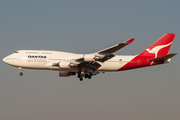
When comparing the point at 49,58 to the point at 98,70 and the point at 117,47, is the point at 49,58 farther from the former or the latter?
the point at 117,47

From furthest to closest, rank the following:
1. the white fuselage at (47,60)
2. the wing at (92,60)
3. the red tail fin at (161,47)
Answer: the red tail fin at (161,47) < the white fuselage at (47,60) < the wing at (92,60)

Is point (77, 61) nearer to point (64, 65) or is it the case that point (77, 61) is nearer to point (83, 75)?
point (64, 65)

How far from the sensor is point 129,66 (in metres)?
45.8

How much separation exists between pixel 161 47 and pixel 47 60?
18.2m

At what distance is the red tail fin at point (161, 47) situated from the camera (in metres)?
47.3

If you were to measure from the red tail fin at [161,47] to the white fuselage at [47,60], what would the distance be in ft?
11.4

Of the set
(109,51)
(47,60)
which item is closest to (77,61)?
(47,60)

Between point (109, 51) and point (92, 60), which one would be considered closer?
point (109, 51)

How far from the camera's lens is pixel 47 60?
1737 inches

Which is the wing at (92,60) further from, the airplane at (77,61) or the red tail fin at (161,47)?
the red tail fin at (161,47)

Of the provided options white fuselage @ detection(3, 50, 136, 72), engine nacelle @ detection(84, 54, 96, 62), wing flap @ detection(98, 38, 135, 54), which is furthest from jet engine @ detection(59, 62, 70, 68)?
wing flap @ detection(98, 38, 135, 54)

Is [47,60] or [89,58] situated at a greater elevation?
[47,60]

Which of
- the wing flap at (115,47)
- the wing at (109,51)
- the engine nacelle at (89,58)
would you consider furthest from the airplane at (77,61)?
the wing flap at (115,47)

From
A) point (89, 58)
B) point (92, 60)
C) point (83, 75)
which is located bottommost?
point (83, 75)
